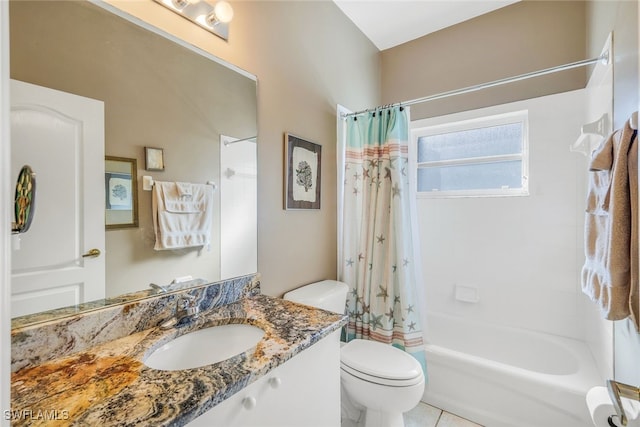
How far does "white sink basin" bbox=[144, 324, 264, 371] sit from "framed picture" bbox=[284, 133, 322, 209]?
77cm

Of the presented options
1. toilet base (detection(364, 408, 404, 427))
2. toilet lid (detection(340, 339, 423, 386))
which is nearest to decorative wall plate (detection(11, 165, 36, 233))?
toilet lid (detection(340, 339, 423, 386))

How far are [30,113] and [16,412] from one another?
77cm

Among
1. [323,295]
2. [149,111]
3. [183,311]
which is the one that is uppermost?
[149,111]

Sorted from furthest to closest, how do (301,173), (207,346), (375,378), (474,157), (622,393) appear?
(474,157) < (301,173) < (375,378) < (207,346) < (622,393)

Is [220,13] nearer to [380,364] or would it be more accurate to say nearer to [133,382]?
[133,382]

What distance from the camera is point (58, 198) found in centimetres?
88

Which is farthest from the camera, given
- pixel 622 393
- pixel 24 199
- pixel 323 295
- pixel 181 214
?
pixel 323 295

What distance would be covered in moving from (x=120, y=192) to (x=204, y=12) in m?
0.84

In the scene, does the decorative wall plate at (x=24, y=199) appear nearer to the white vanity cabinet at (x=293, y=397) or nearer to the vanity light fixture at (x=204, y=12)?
the white vanity cabinet at (x=293, y=397)

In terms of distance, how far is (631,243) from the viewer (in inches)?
35.3

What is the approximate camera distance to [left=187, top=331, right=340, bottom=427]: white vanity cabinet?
74 centimetres

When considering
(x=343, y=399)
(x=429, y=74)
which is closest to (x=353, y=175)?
(x=429, y=74)

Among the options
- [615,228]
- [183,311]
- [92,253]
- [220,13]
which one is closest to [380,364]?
[183,311]

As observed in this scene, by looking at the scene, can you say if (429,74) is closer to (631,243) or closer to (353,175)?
(353,175)
